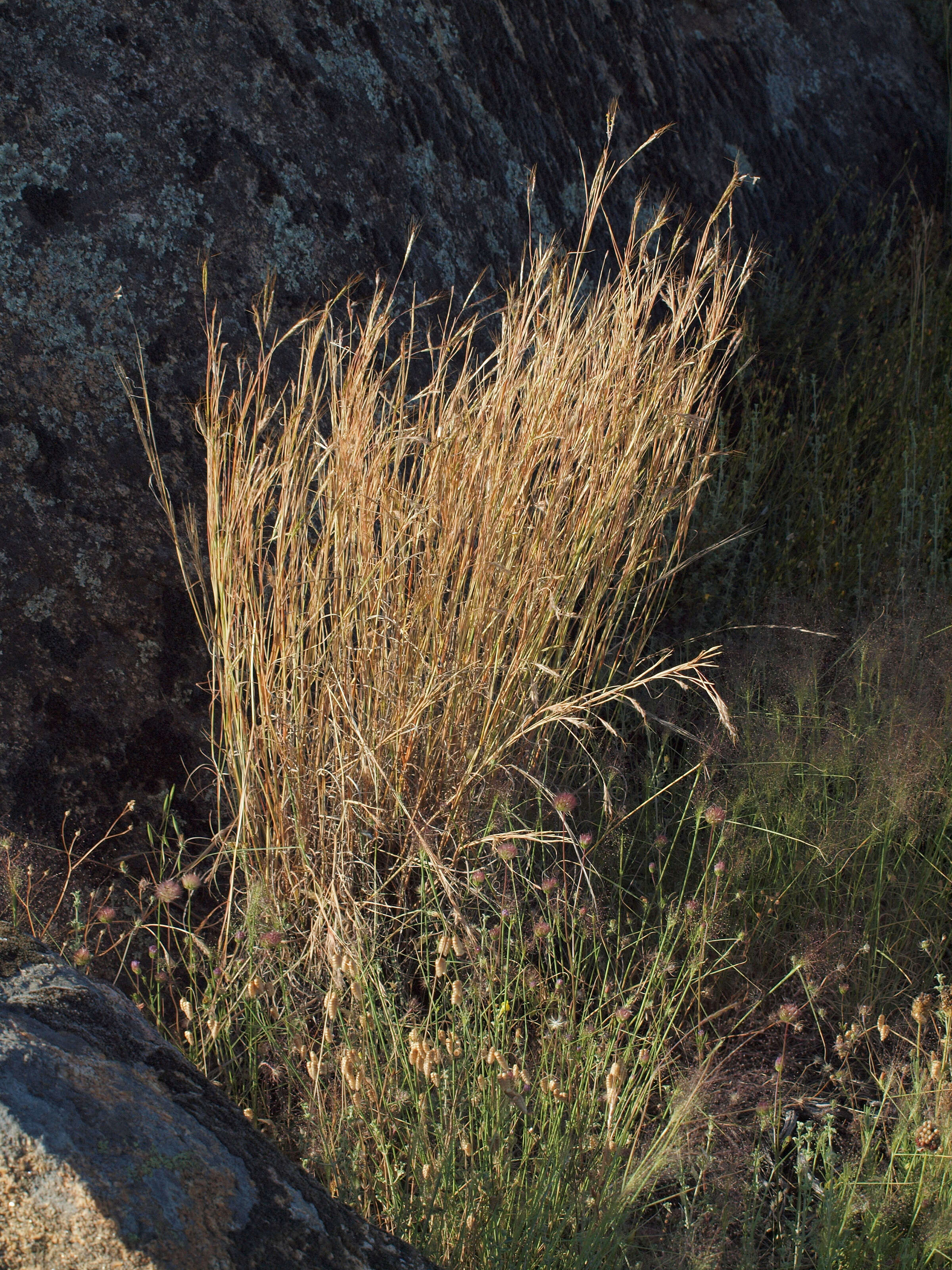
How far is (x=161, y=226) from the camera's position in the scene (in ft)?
7.27

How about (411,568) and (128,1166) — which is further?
(411,568)

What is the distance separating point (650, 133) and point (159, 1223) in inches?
147

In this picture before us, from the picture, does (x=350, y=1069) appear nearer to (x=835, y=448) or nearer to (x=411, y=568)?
(x=411, y=568)

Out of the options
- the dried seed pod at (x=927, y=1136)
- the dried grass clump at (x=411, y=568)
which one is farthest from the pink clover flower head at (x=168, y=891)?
the dried seed pod at (x=927, y=1136)

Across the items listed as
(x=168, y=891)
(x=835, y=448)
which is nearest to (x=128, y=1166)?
(x=168, y=891)

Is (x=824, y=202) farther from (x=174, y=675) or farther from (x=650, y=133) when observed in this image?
(x=174, y=675)

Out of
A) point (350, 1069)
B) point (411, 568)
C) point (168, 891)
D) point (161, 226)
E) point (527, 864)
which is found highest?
point (161, 226)

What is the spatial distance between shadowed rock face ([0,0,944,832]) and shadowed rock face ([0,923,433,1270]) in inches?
40.2

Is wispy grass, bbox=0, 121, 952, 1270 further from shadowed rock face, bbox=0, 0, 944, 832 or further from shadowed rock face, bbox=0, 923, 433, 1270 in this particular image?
shadowed rock face, bbox=0, 923, 433, 1270

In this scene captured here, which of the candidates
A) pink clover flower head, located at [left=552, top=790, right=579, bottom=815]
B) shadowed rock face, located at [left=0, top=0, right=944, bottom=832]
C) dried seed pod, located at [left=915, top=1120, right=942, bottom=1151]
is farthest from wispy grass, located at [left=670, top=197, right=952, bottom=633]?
dried seed pod, located at [left=915, top=1120, right=942, bottom=1151]

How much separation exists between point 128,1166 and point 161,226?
6.54 feet

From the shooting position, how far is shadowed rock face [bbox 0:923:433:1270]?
31.8 inches

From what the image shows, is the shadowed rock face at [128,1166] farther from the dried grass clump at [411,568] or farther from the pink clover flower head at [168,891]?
the dried grass clump at [411,568]

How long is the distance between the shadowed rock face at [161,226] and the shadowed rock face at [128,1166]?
1021 mm
